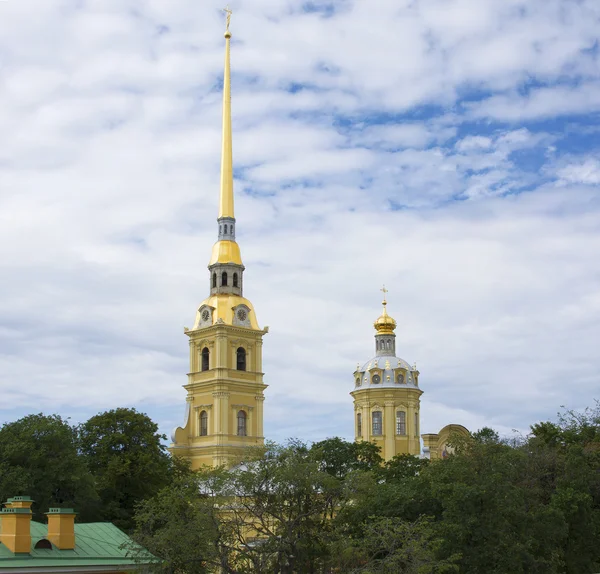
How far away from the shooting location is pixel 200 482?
1699 inches

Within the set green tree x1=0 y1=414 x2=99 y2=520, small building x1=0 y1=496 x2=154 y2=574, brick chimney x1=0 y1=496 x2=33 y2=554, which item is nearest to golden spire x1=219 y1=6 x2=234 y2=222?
green tree x1=0 y1=414 x2=99 y2=520

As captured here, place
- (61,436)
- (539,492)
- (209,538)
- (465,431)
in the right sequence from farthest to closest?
1. (465,431)
2. (61,436)
3. (539,492)
4. (209,538)

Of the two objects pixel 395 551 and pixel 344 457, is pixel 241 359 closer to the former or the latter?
pixel 344 457

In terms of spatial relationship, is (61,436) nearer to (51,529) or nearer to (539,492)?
(51,529)

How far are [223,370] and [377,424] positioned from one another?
14.9 meters

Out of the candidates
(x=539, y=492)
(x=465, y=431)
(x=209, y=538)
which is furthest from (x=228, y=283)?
(x=209, y=538)

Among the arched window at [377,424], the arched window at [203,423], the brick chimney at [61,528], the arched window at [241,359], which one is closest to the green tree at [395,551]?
the brick chimney at [61,528]

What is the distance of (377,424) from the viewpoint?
9262cm

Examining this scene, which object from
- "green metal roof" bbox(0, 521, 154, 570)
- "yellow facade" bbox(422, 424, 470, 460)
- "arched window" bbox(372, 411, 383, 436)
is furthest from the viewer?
"arched window" bbox(372, 411, 383, 436)

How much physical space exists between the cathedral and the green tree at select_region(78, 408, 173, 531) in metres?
17.8

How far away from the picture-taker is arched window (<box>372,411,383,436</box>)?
92.2 meters

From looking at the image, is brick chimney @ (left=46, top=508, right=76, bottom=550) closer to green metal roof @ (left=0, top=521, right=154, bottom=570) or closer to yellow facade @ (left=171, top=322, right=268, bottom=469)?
green metal roof @ (left=0, top=521, right=154, bottom=570)

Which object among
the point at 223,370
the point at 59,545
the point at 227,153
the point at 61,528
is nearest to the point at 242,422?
the point at 223,370

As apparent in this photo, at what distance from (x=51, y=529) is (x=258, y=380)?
5053cm
